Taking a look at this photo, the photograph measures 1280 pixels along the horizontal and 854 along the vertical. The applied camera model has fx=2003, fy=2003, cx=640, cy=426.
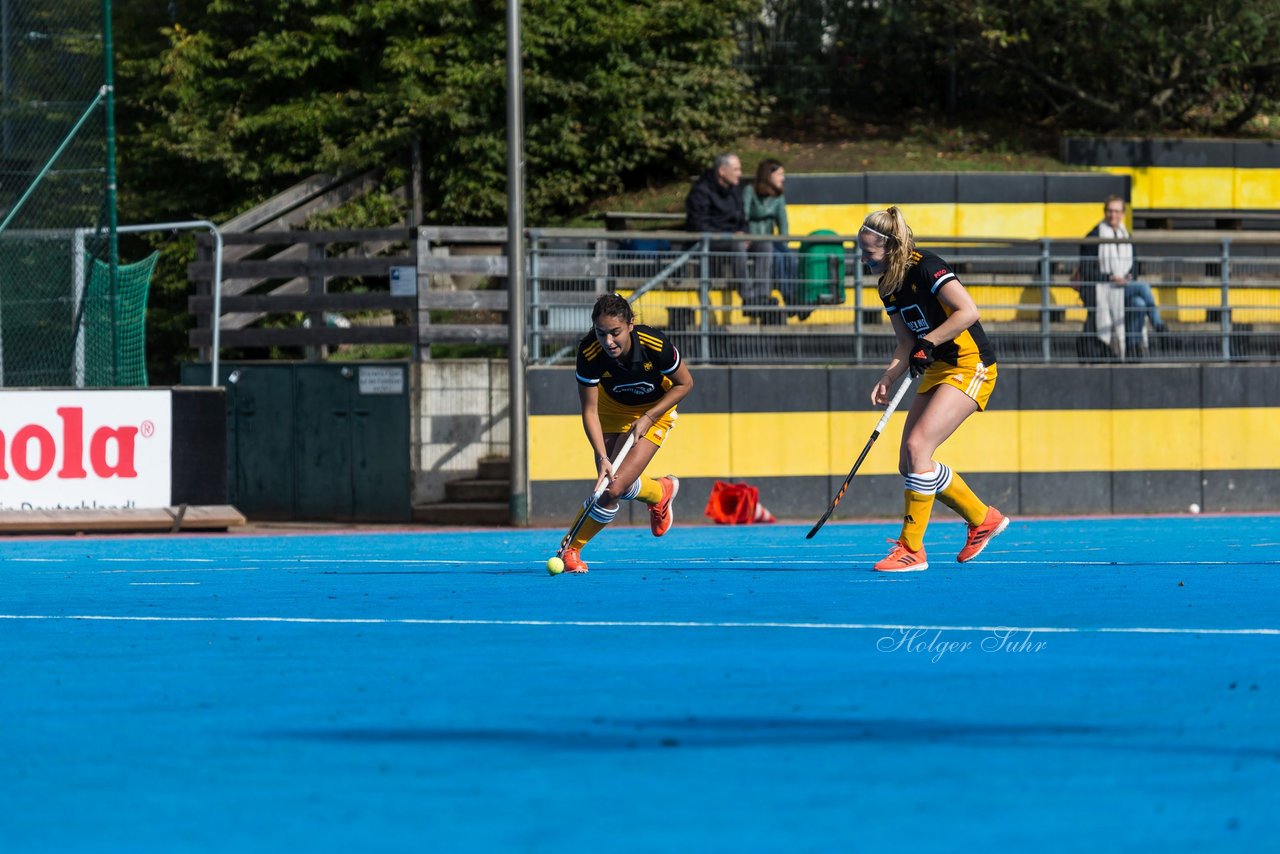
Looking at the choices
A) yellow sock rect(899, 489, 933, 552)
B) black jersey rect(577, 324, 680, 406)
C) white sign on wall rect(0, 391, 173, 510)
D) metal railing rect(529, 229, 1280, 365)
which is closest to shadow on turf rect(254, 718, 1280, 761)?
yellow sock rect(899, 489, 933, 552)

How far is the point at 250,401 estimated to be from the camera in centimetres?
2255

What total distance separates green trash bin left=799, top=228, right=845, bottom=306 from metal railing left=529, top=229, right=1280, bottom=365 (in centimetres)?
1

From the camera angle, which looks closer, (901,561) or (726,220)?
(901,561)

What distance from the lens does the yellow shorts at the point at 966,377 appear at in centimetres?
1160

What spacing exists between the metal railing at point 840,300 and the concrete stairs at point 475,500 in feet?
4.74

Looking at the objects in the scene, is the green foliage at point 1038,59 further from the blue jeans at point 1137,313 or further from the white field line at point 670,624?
the white field line at point 670,624

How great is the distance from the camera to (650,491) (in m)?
13.4

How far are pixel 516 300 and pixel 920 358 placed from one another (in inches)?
369

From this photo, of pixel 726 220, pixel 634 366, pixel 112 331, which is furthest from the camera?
pixel 726 220

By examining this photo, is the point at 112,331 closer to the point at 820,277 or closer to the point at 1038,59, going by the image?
the point at 820,277

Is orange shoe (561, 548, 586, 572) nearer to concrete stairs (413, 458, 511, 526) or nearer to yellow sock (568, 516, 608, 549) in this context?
yellow sock (568, 516, 608, 549)

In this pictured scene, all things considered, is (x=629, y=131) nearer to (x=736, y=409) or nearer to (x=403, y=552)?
(x=736, y=409)

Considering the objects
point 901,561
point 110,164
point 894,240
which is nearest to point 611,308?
point 894,240

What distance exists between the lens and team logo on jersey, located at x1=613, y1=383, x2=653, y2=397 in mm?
12625
